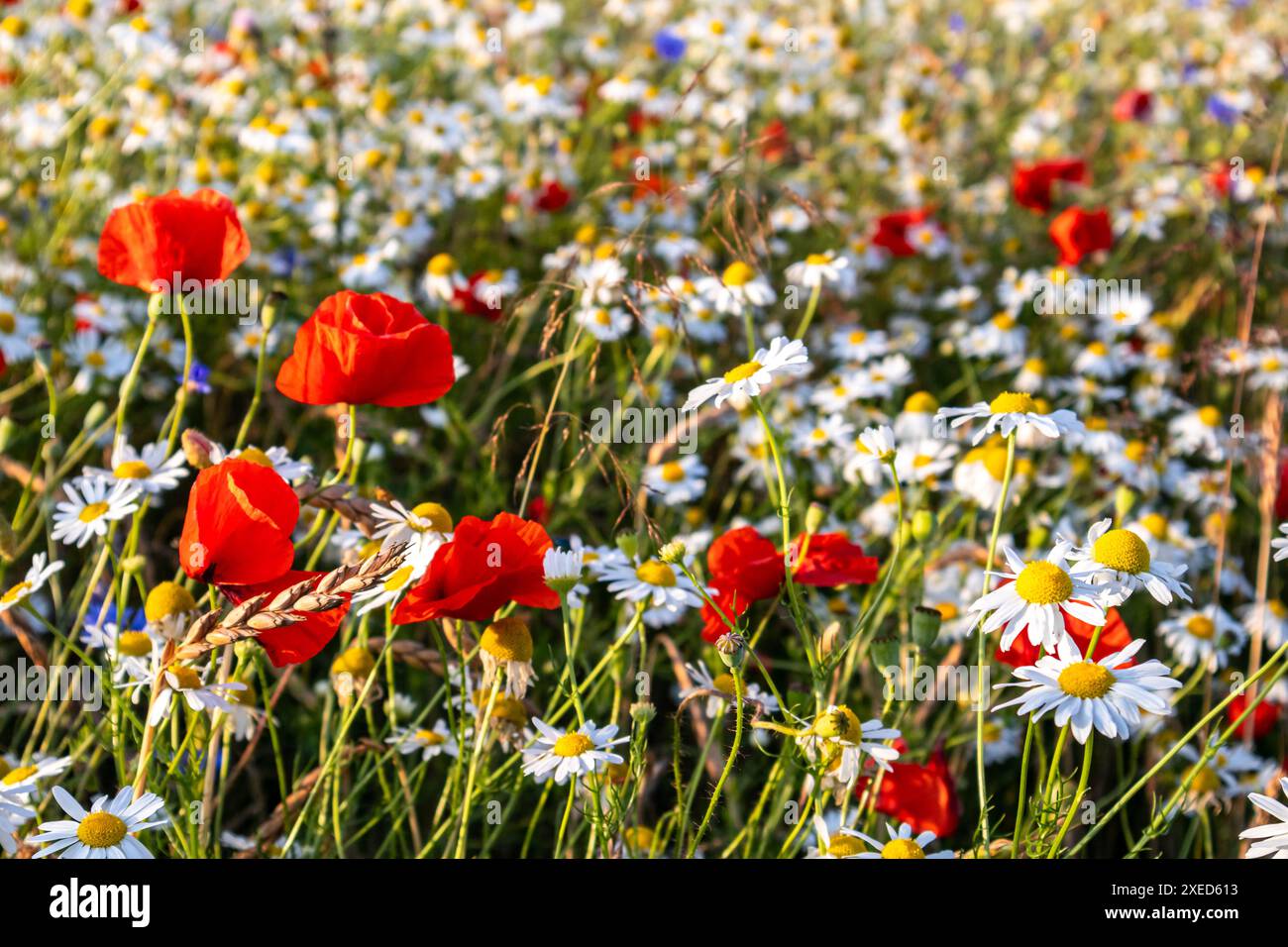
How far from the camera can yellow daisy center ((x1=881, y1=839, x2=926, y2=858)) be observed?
40.1 inches

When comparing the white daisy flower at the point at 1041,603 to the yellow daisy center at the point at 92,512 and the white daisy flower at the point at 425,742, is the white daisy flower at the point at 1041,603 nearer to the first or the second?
the white daisy flower at the point at 425,742

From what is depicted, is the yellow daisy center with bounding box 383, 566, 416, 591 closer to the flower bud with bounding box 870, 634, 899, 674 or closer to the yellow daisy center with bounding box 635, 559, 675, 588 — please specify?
the yellow daisy center with bounding box 635, 559, 675, 588

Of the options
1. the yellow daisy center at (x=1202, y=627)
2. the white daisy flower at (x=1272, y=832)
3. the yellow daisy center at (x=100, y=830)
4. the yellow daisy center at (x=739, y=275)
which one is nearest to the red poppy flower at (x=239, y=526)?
the yellow daisy center at (x=100, y=830)

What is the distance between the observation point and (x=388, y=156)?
279 cm

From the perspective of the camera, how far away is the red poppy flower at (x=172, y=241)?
1.22 m

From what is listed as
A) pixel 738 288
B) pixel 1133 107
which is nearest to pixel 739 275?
pixel 738 288

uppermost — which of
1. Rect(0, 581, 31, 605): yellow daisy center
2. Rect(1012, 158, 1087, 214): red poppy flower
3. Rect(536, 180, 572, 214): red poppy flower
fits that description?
Rect(1012, 158, 1087, 214): red poppy flower

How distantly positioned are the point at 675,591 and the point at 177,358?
4.34ft

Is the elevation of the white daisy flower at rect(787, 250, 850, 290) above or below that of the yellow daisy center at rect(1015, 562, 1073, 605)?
above

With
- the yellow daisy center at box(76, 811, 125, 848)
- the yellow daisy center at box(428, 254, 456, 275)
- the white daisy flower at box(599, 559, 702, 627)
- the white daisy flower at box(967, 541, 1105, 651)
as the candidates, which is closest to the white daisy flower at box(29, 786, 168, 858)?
the yellow daisy center at box(76, 811, 125, 848)

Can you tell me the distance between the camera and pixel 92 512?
4.22 ft

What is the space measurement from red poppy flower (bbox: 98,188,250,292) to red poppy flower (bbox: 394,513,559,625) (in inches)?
17.1
